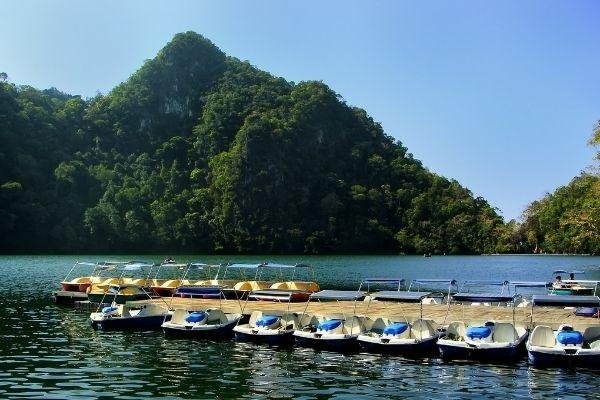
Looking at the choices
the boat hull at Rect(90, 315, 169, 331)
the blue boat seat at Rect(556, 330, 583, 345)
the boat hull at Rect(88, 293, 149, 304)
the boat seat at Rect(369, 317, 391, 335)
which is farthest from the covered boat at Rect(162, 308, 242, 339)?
the blue boat seat at Rect(556, 330, 583, 345)

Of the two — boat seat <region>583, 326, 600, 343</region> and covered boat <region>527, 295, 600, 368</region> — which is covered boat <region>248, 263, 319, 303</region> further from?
boat seat <region>583, 326, 600, 343</region>

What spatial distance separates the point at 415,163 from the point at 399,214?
2352 cm

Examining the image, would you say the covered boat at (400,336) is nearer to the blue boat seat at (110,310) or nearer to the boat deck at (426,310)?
the boat deck at (426,310)

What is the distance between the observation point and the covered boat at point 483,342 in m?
24.8

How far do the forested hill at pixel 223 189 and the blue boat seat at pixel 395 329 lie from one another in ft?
422

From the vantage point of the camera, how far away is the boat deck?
30078 mm

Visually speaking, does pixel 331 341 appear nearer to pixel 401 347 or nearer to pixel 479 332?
pixel 401 347

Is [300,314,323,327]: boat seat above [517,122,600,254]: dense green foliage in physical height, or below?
below

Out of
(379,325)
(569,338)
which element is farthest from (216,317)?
(569,338)

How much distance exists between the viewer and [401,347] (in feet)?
85.5

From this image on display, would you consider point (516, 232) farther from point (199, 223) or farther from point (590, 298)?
point (590, 298)

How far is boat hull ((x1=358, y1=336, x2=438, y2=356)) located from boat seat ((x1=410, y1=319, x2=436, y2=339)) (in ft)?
1.82

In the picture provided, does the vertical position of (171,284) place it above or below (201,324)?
above

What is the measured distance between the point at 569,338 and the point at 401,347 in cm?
640
